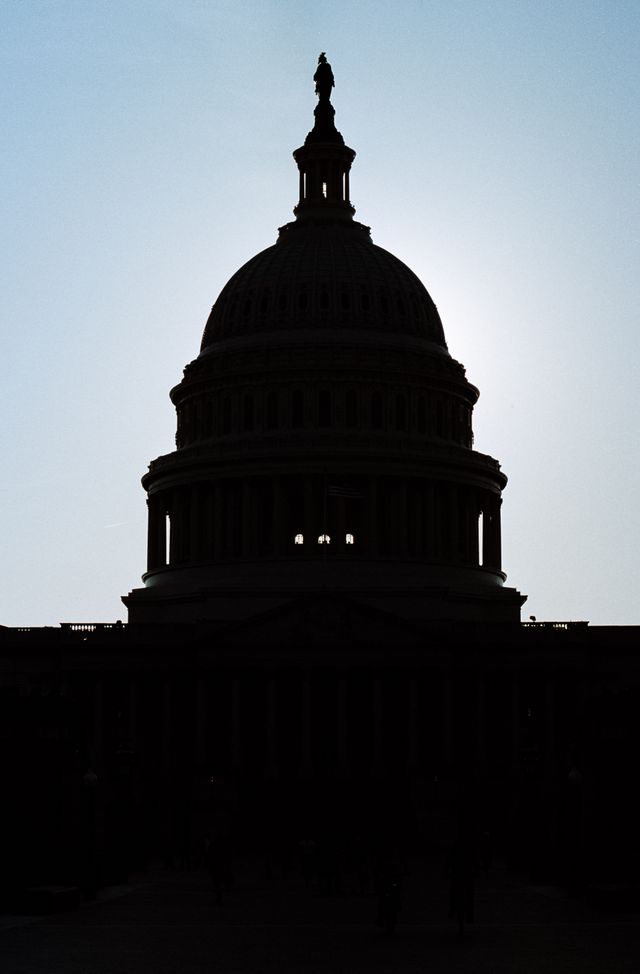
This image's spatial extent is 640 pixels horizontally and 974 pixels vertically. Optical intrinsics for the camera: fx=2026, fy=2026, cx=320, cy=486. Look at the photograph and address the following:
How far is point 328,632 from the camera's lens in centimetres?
13025

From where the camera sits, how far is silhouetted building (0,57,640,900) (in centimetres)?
11056

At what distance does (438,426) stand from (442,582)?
15.7 metres

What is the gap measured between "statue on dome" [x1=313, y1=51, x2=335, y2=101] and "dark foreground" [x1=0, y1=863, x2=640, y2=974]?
367 feet

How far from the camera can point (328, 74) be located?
176500 millimetres

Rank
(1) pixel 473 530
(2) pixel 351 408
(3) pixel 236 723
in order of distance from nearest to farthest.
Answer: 1. (3) pixel 236 723
2. (2) pixel 351 408
3. (1) pixel 473 530

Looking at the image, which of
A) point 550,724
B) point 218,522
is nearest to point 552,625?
point 550,724

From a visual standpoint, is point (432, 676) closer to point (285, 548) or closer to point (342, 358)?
point (285, 548)

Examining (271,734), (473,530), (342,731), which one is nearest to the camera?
(342,731)

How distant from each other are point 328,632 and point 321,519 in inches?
778

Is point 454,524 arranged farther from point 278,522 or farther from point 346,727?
point 346,727

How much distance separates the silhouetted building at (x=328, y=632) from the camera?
111m

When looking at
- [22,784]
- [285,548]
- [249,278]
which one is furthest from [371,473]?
[22,784]

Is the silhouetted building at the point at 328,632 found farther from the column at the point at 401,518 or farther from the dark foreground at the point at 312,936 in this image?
the dark foreground at the point at 312,936

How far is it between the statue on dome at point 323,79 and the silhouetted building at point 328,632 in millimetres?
290
